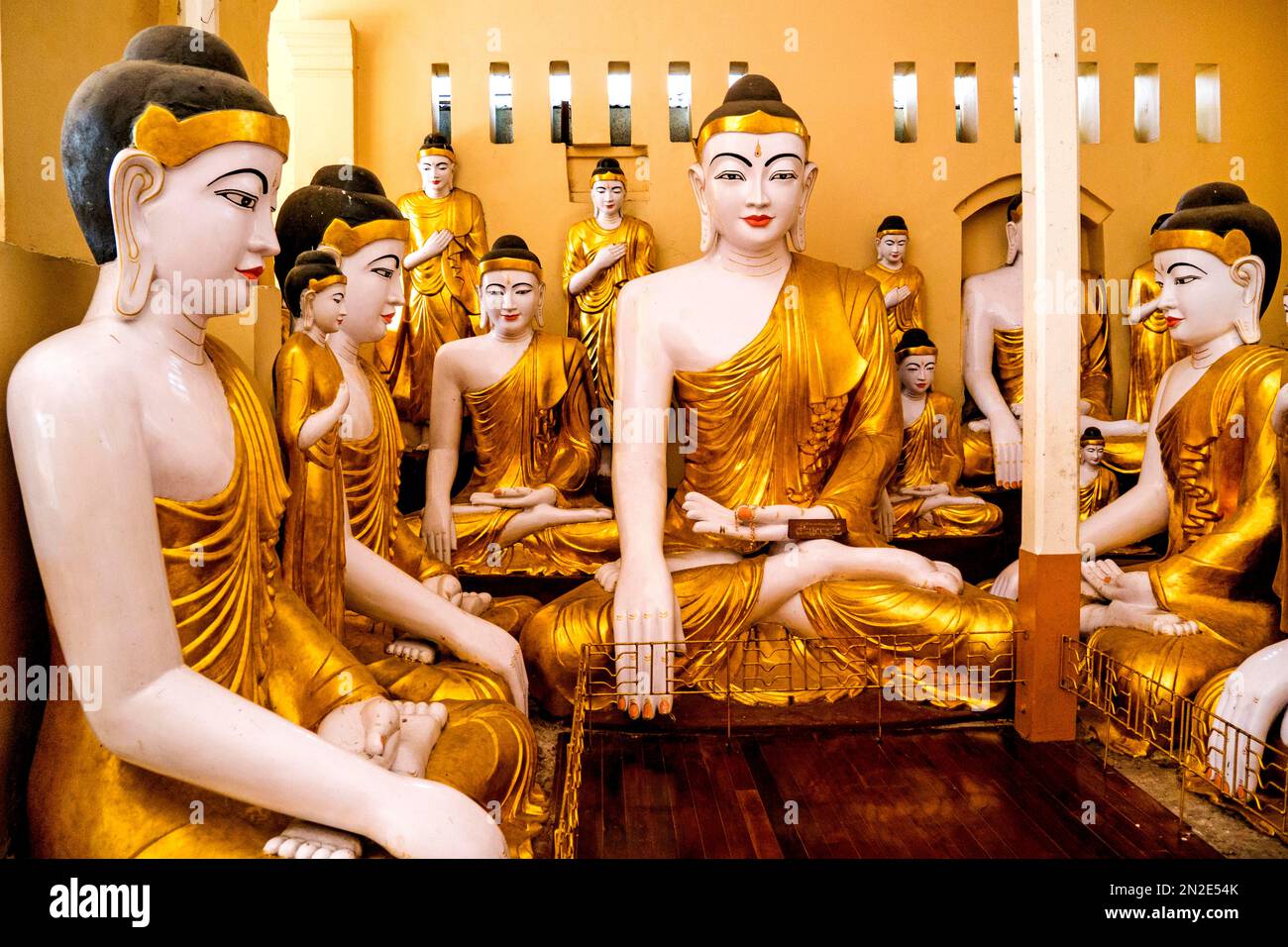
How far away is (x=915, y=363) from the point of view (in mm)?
5773

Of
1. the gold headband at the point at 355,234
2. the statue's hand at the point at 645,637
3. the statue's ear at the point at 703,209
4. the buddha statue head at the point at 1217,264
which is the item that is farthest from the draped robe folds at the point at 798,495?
the gold headband at the point at 355,234

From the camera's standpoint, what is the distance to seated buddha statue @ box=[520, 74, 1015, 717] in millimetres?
3777

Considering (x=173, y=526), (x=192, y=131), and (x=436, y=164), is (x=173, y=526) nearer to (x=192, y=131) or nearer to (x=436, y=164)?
(x=192, y=131)

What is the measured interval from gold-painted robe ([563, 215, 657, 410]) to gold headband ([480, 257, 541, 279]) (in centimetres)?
99

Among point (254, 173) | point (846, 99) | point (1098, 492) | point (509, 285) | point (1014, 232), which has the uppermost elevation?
point (846, 99)

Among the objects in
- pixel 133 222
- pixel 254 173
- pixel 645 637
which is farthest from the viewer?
pixel 645 637

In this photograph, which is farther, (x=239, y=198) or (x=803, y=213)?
(x=803, y=213)

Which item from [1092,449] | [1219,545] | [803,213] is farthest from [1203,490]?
[803,213]

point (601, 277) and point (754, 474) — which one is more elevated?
point (601, 277)

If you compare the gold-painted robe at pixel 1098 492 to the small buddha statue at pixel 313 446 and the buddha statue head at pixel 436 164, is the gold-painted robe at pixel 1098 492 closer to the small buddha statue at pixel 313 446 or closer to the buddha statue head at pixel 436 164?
the buddha statue head at pixel 436 164

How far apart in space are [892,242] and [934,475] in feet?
4.96

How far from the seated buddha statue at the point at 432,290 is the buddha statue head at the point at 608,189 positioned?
0.69m
